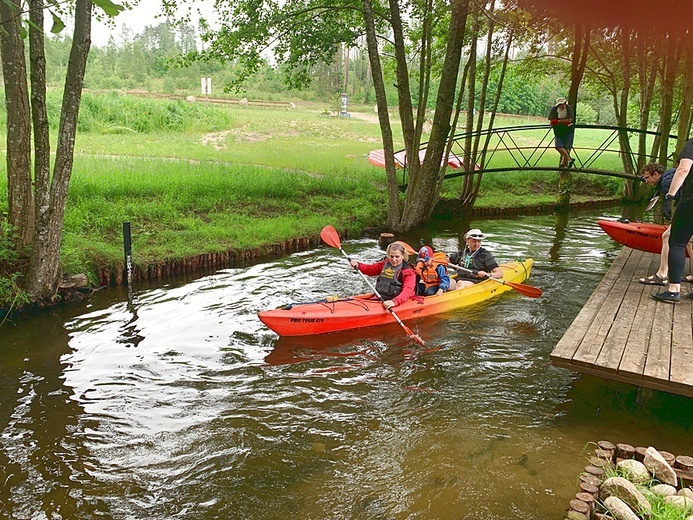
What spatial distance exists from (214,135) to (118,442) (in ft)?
56.8

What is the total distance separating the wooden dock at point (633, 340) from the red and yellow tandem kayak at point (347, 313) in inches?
73.7

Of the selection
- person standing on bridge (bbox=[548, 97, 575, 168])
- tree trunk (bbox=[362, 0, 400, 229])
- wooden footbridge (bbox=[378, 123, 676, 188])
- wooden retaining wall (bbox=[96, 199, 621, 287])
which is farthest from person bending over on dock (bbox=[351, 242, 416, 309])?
person standing on bridge (bbox=[548, 97, 575, 168])

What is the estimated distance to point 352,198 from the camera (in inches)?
525

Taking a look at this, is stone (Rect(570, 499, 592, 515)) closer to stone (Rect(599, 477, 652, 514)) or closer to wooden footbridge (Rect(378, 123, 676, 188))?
stone (Rect(599, 477, 652, 514))

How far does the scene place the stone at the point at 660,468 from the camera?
370 cm

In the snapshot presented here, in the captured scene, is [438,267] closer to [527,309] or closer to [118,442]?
[527,309]

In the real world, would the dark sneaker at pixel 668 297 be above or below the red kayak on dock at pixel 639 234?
below

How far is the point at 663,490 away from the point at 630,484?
24cm

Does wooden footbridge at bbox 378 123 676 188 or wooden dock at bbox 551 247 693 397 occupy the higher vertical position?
wooden footbridge at bbox 378 123 676 188

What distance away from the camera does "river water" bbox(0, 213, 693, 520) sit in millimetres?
3965

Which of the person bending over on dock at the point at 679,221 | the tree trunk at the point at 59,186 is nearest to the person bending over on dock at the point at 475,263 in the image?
the person bending over on dock at the point at 679,221

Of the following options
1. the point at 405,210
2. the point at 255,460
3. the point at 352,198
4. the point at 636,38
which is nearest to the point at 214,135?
the point at 352,198

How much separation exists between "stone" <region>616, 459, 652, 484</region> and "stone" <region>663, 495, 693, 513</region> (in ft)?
0.85

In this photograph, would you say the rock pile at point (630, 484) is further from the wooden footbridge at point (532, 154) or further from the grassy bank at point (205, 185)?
the wooden footbridge at point (532, 154)
